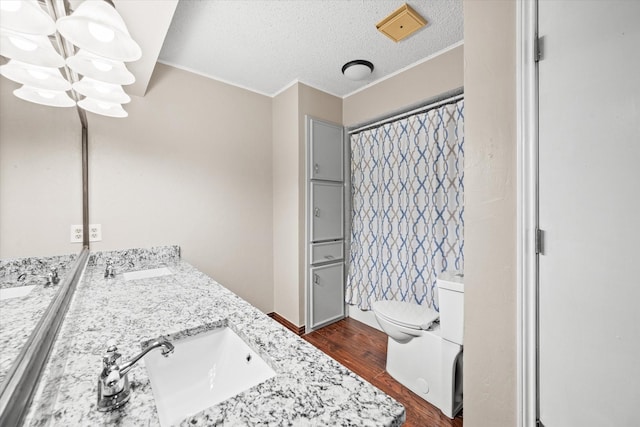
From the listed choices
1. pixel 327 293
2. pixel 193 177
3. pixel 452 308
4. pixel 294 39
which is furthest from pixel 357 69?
pixel 327 293

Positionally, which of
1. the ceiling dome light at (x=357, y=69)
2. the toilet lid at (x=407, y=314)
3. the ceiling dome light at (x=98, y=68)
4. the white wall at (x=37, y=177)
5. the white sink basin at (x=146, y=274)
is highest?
the ceiling dome light at (x=357, y=69)

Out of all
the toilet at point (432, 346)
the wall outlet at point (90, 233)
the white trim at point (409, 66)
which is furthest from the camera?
the white trim at point (409, 66)

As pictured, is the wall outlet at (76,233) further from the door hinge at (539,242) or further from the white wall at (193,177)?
the door hinge at (539,242)

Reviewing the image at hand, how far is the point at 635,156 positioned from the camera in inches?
27.3

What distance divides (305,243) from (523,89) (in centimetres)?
194

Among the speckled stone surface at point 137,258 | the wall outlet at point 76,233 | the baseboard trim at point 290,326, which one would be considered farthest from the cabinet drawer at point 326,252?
the wall outlet at point 76,233

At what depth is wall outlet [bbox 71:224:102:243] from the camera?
113 cm

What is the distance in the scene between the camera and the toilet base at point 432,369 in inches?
59.1

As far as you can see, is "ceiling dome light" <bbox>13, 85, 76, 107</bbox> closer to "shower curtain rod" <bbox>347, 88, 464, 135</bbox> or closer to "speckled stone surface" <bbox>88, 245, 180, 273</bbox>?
"speckled stone surface" <bbox>88, 245, 180, 273</bbox>

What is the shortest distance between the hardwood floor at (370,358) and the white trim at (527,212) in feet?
2.18

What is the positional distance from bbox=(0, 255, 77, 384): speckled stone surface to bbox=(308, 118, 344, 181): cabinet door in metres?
1.98

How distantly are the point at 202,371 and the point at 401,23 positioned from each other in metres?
2.11

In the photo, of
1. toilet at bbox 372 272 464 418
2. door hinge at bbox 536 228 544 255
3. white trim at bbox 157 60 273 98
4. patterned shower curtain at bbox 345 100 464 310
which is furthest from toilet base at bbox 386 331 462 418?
white trim at bbox 157 60 273 98

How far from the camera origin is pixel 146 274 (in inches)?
62.4
